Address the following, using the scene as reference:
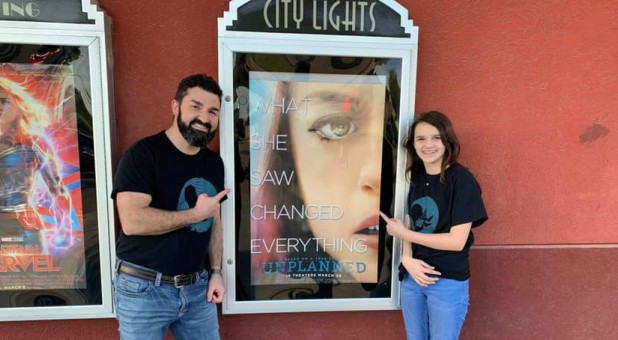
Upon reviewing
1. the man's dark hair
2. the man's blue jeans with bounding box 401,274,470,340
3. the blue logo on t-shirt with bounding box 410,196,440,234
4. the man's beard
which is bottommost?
the man's blue jeans with bounding box 401,274,470,340

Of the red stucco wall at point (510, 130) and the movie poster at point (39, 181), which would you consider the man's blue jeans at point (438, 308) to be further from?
the movie poster at point (39, 181)

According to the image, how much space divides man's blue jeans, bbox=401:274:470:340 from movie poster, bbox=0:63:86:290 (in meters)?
1.86

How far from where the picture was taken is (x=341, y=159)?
2229mm

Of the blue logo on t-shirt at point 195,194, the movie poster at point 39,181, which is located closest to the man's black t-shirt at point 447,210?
the blue logo on t-shirt at point 195,194

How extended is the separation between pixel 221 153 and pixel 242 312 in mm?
960

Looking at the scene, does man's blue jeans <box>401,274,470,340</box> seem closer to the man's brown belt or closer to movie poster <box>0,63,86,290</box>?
the man's brown belt

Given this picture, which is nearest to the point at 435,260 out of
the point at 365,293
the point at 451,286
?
the point at 451,286

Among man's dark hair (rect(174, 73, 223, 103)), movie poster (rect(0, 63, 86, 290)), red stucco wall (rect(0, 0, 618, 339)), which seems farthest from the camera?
red stucco wall (rect(0, 0, 618, 339))

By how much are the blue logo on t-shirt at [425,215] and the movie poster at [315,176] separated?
0.26 metres

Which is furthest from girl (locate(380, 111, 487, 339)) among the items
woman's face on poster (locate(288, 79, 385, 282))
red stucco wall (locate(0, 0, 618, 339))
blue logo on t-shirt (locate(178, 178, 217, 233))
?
blue logo on t-shirt (locate(178, 178, 217, 233))

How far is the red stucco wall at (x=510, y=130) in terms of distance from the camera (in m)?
2.15

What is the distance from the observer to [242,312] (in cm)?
228

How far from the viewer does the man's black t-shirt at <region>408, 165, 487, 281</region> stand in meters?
1.88

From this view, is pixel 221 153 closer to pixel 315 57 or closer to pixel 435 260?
pixel 315 57
